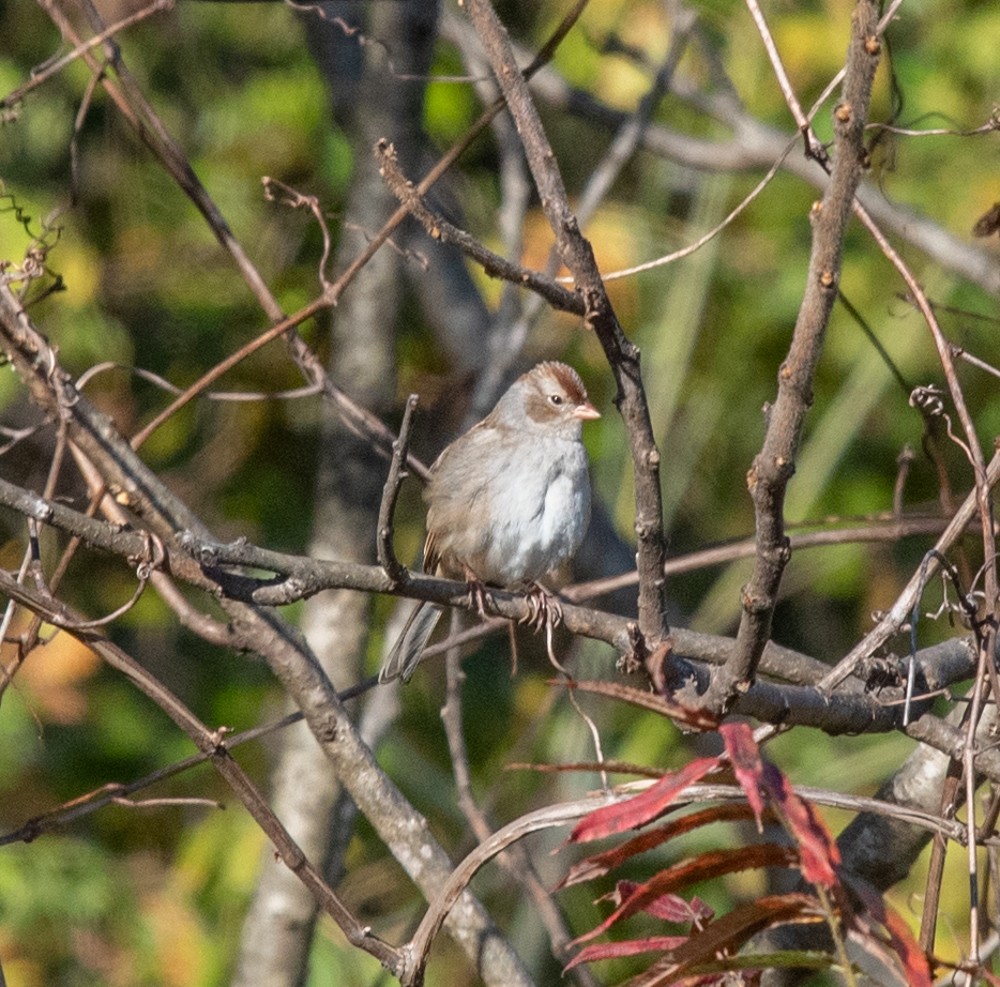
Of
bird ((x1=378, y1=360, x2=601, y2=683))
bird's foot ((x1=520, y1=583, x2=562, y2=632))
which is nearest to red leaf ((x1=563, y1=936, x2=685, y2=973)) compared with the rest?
bird's foot ((x1=520, y1=583, x2=562, y2=632))

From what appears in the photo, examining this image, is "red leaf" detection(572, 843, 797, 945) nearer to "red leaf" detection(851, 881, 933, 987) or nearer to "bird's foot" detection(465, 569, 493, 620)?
"red leaf" detection(851, 881, 933, 987)

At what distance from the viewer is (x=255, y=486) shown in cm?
629

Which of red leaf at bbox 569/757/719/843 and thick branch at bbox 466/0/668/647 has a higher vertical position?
thick branch at bbox 466/0/668/647

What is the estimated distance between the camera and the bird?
12.1 ft

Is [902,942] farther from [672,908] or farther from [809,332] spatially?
[809,332]

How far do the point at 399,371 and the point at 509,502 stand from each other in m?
2.38

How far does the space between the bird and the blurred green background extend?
175 centimetres

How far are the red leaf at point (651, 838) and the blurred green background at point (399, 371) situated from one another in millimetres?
3837

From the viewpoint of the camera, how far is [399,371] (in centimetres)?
597

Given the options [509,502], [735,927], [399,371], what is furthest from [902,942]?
[399,371]

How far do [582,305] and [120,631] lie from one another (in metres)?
5.33

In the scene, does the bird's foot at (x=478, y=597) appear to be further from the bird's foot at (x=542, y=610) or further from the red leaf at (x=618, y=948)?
the red leaf at (x=618, y=948)

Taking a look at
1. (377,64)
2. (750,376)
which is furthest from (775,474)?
(750,376)

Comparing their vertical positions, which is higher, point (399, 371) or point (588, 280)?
point (399, 371)
